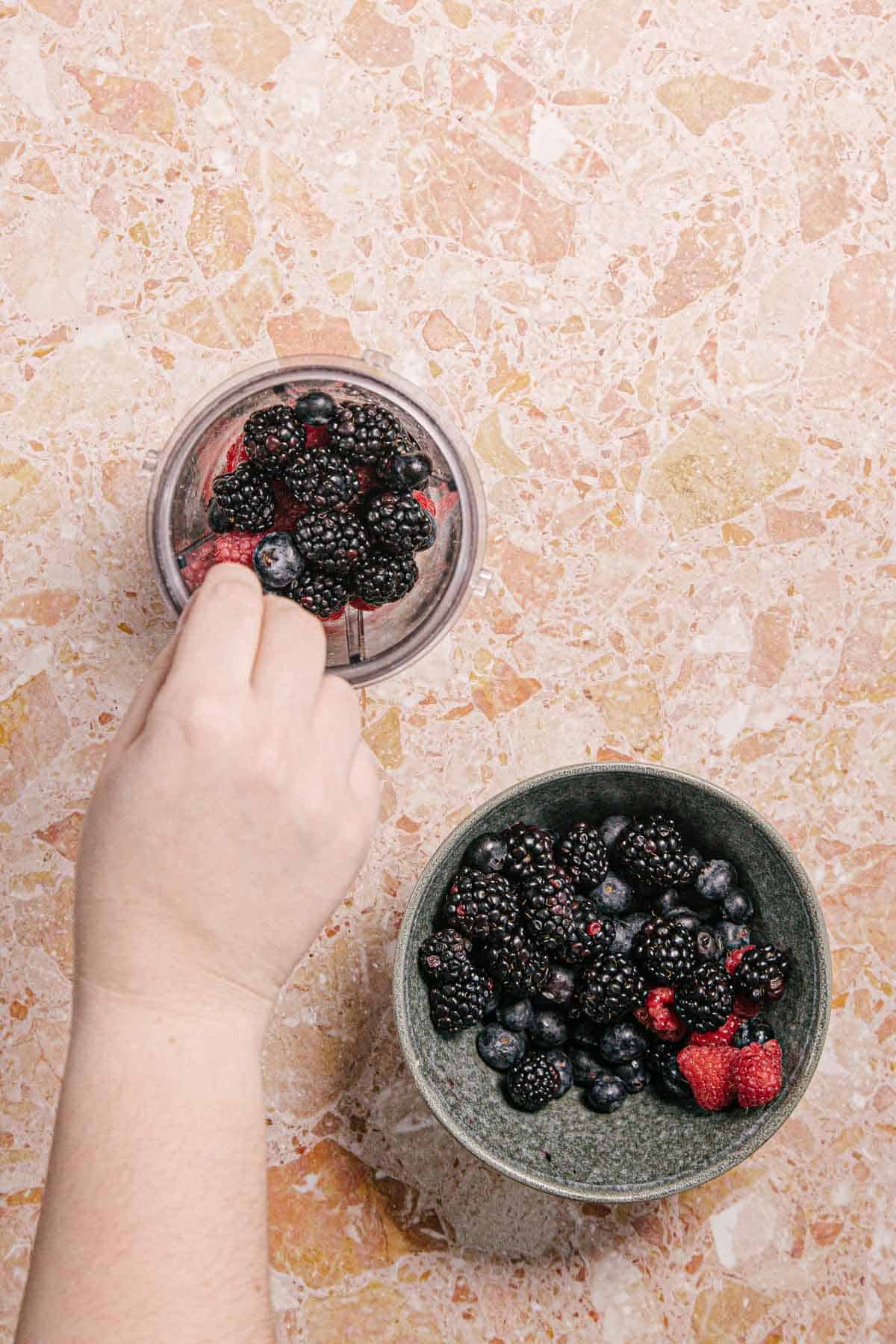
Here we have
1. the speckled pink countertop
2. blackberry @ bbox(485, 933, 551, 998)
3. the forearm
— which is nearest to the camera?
the forearm

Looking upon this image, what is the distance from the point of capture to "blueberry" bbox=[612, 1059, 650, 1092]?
3.56 ft

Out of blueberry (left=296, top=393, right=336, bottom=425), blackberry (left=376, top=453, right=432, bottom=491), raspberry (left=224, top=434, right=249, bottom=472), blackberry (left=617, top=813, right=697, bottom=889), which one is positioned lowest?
blackberry (left=617, top=813, right=697, bottom=889)

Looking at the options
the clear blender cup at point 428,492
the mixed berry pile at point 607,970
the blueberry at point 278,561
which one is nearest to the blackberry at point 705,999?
the mixed berry pile at point 607,970

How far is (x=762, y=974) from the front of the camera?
3.45 feet

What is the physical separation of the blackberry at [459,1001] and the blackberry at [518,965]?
0.07ft

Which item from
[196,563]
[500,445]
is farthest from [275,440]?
[500,445]

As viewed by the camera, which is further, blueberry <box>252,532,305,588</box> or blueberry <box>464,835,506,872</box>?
blueberry <box>464,835,506,872</box>

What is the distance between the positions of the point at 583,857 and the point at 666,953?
0.39 ft

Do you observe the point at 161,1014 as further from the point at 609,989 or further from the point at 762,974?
the point at 762,974

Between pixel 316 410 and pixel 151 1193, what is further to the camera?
pixel 316 410

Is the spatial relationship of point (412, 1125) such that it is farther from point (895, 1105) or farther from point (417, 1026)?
point (895, 1105)

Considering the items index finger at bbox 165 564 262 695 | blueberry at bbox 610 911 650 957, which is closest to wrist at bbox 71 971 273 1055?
index finger at bbox 165 564 262 695

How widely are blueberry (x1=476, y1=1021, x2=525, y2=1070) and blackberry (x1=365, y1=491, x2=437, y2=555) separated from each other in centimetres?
48

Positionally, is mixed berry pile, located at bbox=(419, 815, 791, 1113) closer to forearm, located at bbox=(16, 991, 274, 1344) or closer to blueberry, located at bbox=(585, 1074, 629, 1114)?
blueberry, located at bbox=(585, 1074, 629, 1114)
